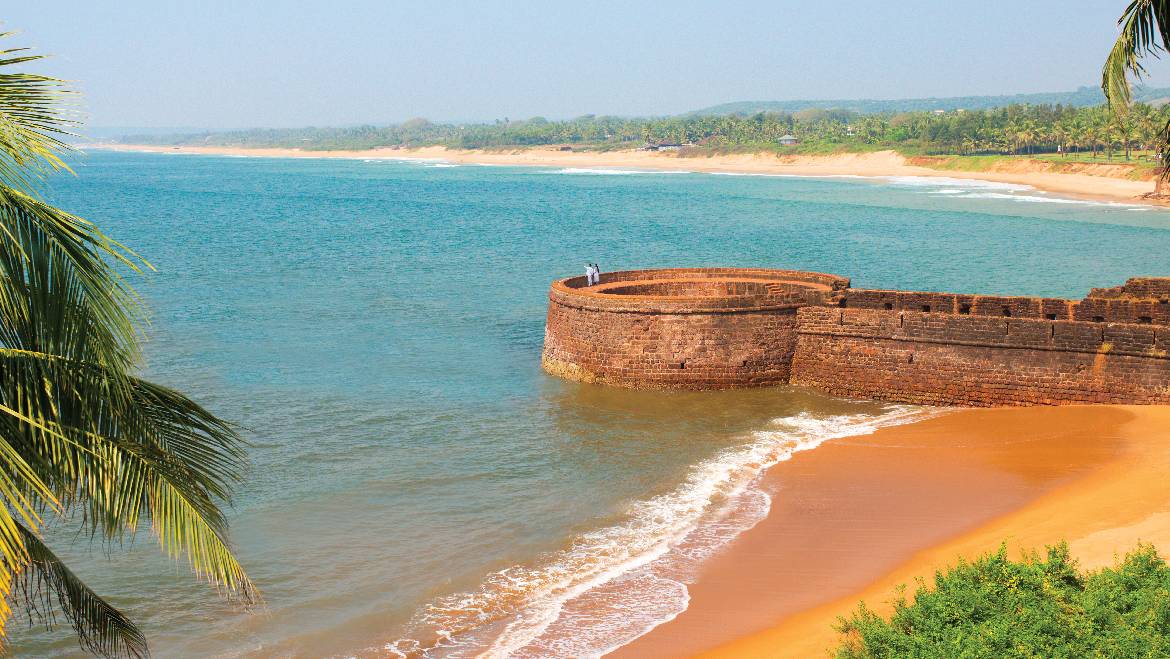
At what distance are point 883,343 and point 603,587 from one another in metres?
10.5

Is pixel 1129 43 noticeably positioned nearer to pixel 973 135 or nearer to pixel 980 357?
pixel 980 357

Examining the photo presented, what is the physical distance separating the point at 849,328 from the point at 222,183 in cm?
12040

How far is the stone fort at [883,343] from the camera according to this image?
1930 cm

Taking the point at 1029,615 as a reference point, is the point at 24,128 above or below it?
above

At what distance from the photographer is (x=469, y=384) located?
23562 mm

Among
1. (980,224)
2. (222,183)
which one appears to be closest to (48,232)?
(980,224)

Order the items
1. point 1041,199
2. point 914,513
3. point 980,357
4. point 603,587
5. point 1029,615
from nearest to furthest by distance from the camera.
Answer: point 1029,615, point 603,587, point 914,513, point 980,357, point 1041,199

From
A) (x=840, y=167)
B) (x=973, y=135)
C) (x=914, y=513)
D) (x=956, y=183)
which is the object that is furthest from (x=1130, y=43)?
(x=840, y=167)

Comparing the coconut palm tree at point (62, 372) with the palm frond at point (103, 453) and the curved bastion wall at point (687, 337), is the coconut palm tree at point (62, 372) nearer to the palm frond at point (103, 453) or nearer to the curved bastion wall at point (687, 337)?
the palm frond at point (103, 453)

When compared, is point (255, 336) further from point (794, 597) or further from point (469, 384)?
point (794, 597)

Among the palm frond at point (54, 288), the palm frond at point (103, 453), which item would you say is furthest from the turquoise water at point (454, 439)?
the palm frond at point (54, 288)

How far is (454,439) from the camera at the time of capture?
19.3 meters

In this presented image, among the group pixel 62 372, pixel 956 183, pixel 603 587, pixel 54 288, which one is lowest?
pixel 603 587

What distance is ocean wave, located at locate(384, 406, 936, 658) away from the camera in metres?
11.1
